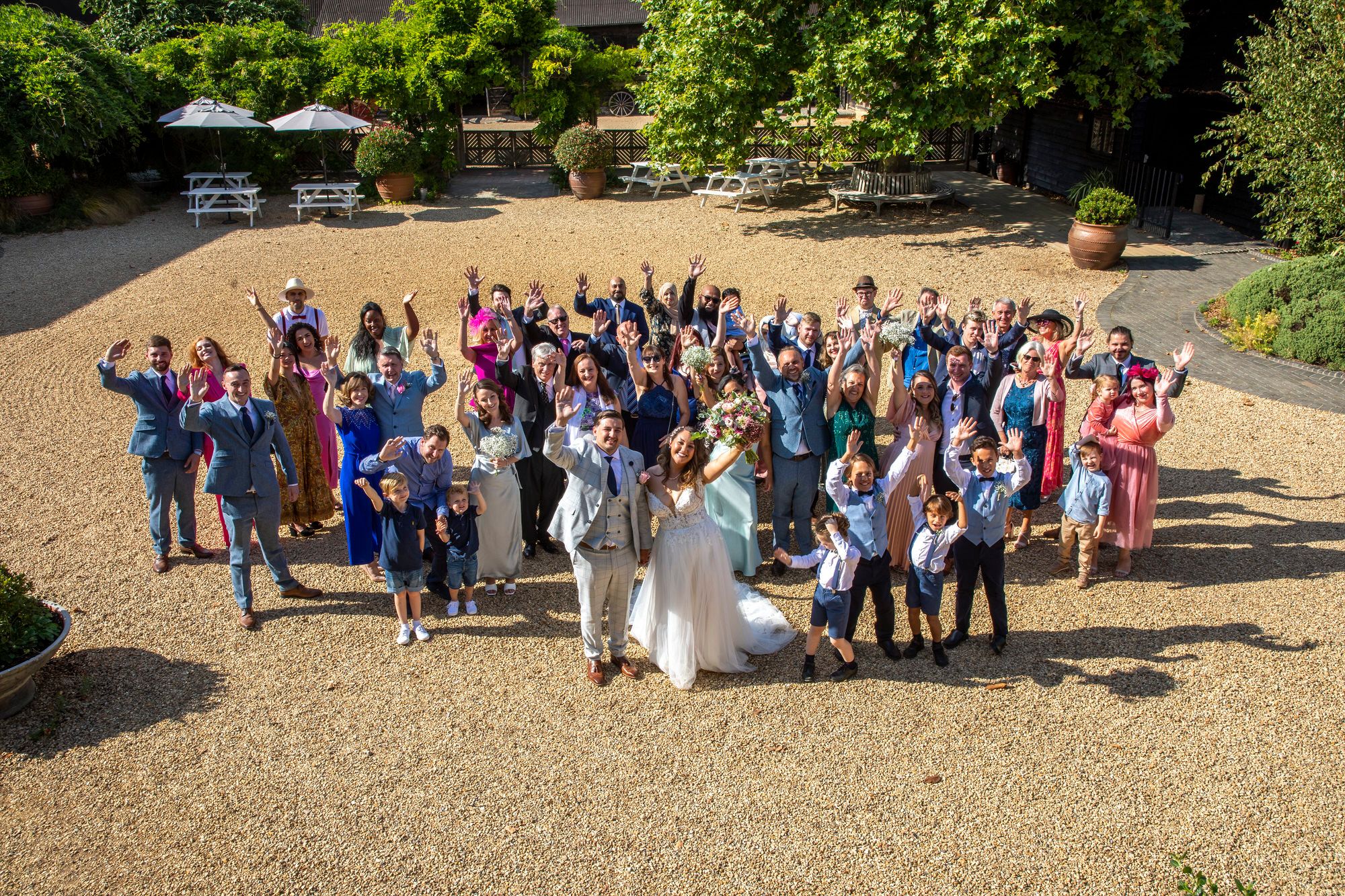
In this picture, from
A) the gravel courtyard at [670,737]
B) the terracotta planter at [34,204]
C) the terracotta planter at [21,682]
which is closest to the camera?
the gravel courtyard at [670,737]

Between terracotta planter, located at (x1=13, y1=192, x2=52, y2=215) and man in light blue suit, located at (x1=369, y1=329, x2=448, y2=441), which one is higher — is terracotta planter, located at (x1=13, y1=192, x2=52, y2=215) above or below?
above

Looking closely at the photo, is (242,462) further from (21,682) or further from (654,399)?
(654,399)

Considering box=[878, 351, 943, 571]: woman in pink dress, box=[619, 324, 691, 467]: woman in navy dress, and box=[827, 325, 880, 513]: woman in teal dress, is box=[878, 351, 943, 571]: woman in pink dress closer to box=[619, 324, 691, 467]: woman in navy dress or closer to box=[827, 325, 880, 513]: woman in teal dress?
Result: box=[827, 325, 880, 513]: woman in teal dress

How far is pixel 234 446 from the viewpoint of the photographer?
6844 millimetres

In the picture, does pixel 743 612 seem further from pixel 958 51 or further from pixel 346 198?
pixel 346 198

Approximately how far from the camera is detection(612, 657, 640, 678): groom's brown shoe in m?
6.47

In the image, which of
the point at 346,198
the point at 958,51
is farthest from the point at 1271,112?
the point at 346,198

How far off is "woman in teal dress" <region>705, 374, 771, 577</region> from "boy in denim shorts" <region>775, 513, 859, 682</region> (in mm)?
1031

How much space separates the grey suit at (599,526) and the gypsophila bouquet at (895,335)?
9.20 ft

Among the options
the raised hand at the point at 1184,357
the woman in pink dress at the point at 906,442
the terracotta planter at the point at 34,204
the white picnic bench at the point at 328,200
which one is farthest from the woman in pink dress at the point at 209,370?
the terracotta planter at the point at 34,204

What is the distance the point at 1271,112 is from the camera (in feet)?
43.4

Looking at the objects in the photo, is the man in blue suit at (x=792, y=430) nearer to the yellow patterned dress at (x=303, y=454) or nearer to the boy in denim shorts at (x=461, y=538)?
the boy in denim shorts at (x=461, y=538)

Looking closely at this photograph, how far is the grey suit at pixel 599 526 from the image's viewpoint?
593cm

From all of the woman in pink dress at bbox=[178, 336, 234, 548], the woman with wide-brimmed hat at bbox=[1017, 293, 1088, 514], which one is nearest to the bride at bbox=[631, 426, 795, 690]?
the woman with wide-brimmed hat at bbox=[1017, 293, 1088, 514]
